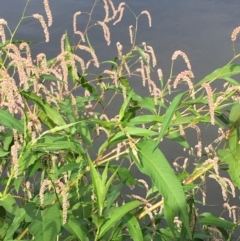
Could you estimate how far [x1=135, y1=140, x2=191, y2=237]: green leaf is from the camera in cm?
78

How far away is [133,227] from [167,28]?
130 inches

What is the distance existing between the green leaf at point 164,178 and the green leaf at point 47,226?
184 millimetres

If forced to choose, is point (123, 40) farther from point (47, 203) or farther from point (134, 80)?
point (47, 203)

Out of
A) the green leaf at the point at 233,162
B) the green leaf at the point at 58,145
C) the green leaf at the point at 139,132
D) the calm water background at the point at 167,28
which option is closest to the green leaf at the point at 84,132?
the green leaf at the point at 58,145

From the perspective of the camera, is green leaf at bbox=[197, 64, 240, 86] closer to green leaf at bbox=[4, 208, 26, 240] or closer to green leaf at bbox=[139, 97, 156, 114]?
green leaf at bbox=[139, 97, 156, 114]

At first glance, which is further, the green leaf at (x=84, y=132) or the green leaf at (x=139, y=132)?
the green leaf at (x=84, y=132)

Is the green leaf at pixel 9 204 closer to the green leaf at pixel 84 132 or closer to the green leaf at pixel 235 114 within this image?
the green leaf at pixel 84 132

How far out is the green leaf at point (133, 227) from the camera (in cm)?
94

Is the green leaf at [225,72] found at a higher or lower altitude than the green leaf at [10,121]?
higher

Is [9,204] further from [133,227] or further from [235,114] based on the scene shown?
[235,114]

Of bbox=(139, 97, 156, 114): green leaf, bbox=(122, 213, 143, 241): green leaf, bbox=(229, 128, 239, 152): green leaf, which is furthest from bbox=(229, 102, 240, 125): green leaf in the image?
bbox=(122, 213, 143, 241): green leaf


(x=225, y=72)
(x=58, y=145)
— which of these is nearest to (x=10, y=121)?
(x=58, y=145)

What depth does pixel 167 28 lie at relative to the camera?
13.5 ft

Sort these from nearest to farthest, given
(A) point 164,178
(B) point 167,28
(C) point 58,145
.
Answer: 1. (A) point 164,178
2. (C) point 58,145
3. (B) point 167,28
